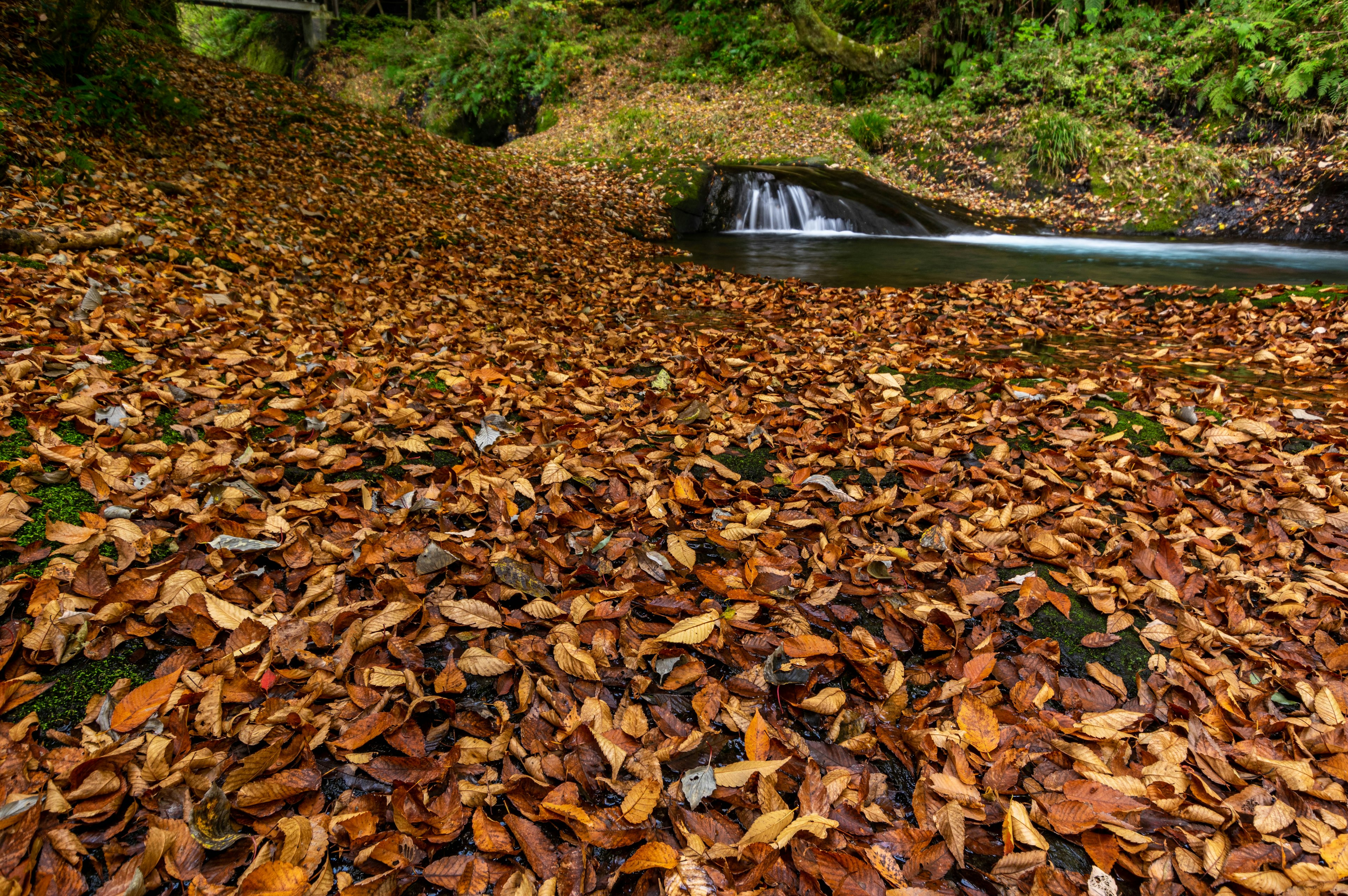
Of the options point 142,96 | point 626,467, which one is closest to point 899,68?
point 142,96

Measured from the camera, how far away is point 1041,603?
7.52 feet

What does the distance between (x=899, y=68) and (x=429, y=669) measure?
60.4 ft

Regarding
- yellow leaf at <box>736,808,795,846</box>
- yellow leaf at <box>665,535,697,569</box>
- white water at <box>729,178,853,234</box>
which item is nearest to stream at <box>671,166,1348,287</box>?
white water at <box>729,178,853,234</box>

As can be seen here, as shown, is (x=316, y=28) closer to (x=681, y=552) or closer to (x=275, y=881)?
(x=681, y=552)

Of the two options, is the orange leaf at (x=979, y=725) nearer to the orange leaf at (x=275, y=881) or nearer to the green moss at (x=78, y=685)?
the orange leaf at (x=275, y=881)

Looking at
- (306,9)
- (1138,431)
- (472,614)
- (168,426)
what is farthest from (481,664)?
(306,9)

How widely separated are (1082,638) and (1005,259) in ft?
30.0

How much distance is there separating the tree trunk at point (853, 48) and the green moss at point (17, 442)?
59.3 ft

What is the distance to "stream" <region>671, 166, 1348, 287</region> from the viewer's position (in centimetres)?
863

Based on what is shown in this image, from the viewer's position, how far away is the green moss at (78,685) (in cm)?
160

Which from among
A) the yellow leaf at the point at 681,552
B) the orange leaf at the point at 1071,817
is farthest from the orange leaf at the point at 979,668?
the yellow leaf at the point at 681,552

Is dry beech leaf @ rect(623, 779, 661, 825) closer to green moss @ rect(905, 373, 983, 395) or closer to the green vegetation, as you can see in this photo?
green moss @ rect(905, 373, 983, 395)

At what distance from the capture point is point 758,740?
68.5 inches

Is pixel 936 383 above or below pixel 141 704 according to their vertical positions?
above
